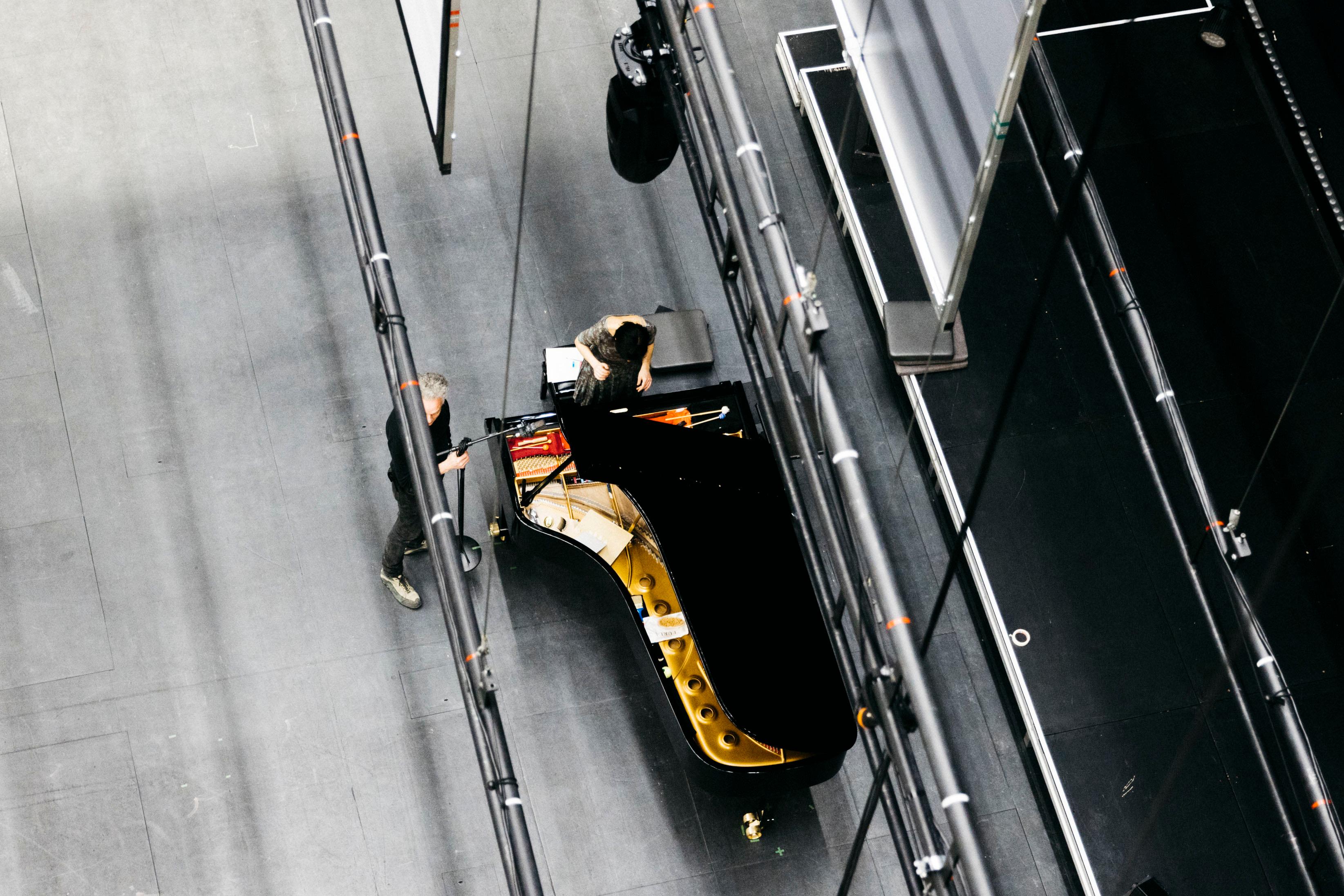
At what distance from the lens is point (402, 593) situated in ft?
24.0

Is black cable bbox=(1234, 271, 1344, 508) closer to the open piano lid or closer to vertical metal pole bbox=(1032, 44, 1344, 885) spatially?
vertical metal pole bbox=(1032, 44, 1344, 885)

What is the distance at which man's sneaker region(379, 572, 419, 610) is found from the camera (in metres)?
7.33

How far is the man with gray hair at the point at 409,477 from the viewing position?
261 inches

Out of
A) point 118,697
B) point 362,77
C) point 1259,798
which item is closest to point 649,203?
point 362,77

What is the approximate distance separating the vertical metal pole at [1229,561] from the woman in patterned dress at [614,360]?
228cm

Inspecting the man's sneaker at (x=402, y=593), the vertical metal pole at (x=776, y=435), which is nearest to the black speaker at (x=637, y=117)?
the vertical metal pole at (x=776, y=435)

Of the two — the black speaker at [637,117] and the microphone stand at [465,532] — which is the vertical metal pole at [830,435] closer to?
the black speaker at [637,117]

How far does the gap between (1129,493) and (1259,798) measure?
1.67 m

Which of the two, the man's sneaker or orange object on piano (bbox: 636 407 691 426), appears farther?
orange object on piano (bbox: 636 407 691 426)

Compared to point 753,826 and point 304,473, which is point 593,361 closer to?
point 304,473

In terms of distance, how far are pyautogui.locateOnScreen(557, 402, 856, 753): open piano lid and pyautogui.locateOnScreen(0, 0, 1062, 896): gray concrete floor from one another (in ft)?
2.72

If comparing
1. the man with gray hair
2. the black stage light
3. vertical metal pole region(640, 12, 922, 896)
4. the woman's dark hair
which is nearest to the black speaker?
vertical metal pole region(640, 12, 922, 896)

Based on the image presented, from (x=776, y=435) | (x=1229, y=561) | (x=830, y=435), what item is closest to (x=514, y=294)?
(x=776, y=435)

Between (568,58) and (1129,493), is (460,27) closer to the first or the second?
(568,58)
